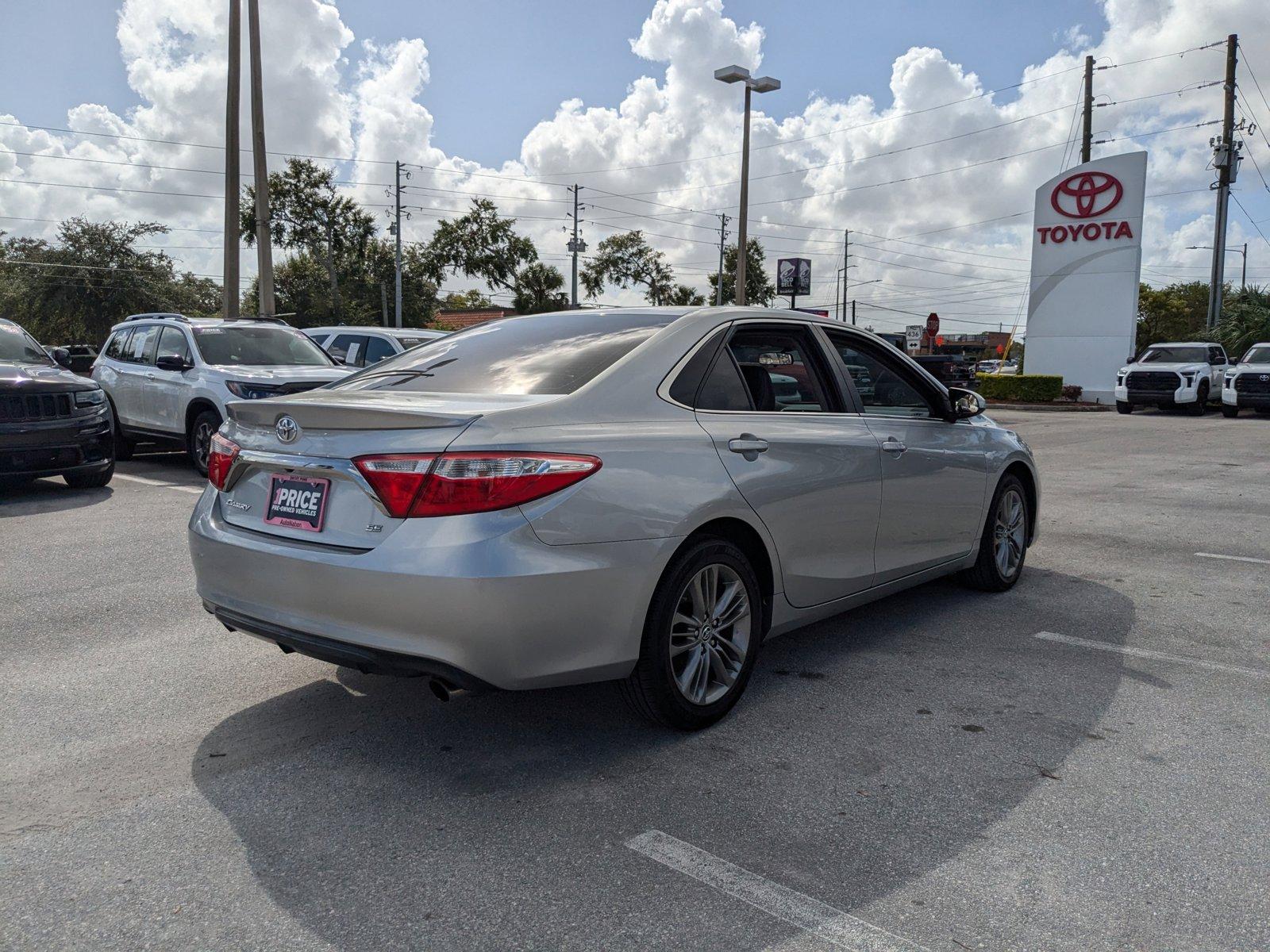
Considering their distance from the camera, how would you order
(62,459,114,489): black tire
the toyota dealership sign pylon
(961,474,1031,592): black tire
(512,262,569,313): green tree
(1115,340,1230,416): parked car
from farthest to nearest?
(512,262,569,313): green tree < the toyota dealership sign pylon < (1115,340,1230,416): parked car < (62,459,114,489): black tire < (961,474,1031,592): black tire

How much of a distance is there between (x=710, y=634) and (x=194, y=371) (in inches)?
349

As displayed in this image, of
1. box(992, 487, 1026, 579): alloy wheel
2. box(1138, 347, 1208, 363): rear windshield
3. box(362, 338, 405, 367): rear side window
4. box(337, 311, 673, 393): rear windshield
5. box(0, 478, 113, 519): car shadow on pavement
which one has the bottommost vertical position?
box(0, 478, 113, 519): car shadow on pavement

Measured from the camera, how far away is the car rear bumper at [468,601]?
3.05m

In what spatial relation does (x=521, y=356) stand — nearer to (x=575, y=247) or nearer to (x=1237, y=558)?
(x=1237, y=558)

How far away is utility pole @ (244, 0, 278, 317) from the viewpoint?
1908cm

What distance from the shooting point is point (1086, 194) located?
31203 mm

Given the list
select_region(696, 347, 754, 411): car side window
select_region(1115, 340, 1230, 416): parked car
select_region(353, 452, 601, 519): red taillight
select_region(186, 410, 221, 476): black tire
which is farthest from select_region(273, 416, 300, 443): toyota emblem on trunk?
select_region(1115, 340, 1230, 416): parked car

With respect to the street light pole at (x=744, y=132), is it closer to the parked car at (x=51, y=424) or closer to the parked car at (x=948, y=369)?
the parked car at (x=948, y=369)

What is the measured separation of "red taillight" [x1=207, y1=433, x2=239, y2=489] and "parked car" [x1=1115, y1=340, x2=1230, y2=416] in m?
26.2

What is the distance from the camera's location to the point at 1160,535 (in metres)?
7.87

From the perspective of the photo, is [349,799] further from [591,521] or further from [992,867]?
[992,867]

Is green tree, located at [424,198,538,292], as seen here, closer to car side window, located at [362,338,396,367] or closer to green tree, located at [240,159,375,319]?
green tree, located at [240,159,375,319]

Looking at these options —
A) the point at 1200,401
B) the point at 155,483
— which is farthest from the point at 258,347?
the point at 1200,401

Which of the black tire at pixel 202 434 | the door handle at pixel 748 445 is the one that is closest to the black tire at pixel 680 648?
the door handle at pixel 748 445
